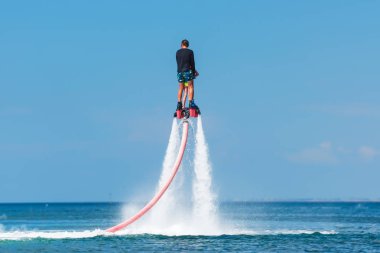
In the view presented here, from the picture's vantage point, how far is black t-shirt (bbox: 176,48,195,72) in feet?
122

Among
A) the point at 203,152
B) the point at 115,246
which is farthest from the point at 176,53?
the point at 115,246

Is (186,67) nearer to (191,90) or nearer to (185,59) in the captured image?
(185,59)

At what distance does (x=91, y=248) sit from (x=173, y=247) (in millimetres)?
5509

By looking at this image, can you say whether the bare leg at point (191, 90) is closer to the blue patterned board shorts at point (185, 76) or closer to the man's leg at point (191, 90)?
the man's leg at point (191, 90)

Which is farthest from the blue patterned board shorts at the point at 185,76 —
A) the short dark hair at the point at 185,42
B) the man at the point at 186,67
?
the short dark hair at the point at 185,42

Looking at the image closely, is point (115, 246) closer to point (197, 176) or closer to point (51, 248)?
point (51, 248)

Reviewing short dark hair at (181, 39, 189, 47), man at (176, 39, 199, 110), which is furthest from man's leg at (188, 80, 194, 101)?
short dark hair at (181, 39, 189, 47)

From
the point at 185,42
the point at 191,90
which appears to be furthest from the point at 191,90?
the point at 185,42

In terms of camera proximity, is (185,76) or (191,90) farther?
(191,90)

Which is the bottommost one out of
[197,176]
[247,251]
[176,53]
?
[247,251]

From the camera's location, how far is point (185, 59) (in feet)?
122

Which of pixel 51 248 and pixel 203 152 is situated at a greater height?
pixel 203 152

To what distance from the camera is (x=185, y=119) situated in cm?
3850

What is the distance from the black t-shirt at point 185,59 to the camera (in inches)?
1468
